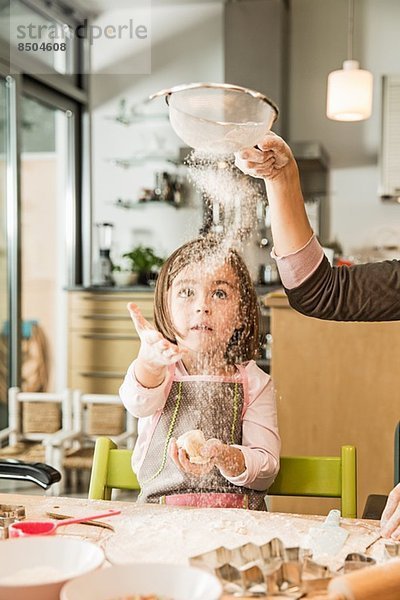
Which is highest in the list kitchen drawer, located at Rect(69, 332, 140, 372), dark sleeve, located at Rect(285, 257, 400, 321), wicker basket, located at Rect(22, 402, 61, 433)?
dark sleeve, located at Rect(285, 257, 400, 321)

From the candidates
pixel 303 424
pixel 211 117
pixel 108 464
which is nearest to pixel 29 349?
pixel 303 424

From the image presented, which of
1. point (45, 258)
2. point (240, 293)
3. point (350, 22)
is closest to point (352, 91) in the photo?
point (350, 22)

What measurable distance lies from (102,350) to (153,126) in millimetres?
1499

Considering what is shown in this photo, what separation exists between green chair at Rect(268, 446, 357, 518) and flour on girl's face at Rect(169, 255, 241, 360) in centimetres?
27

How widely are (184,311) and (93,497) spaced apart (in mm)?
420

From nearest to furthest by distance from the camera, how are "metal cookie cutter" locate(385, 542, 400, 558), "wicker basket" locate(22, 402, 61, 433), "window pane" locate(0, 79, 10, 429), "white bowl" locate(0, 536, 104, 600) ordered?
"white bowl" locate(0, 536, 104, 600) → "metal cookie cutter" locate(385, 542, 400, 558) → "wicker basket" locate(22, 402, 61, 433) → "window pane" locate(0, 79, 10, 429)

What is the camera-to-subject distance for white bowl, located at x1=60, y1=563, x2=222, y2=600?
3.11 feet

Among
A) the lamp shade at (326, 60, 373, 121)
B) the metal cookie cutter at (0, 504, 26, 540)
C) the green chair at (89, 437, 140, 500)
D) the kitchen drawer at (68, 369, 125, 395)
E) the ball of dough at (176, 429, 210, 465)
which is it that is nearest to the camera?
the metal cookie cutter at (0, 504, 26, 540)

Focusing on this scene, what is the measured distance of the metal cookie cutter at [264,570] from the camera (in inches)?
41.5

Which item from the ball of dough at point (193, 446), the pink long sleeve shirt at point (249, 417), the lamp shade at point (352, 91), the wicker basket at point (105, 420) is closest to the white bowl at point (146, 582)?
the ball of dough at point (193, 446)

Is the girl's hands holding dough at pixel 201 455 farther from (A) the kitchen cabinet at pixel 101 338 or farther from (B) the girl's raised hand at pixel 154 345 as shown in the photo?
(A) the kitchen cabinet at pixel 101 338

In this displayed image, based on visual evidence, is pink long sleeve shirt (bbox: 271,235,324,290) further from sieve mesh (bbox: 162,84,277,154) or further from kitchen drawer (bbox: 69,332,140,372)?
kitchen drawer (bbox: 69,332,140,372)

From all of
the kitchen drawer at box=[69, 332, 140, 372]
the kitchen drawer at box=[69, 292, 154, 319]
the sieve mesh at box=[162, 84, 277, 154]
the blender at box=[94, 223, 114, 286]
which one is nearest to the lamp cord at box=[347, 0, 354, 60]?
the blender at box=[94, 223, 114, 286]

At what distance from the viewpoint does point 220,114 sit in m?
1.23
